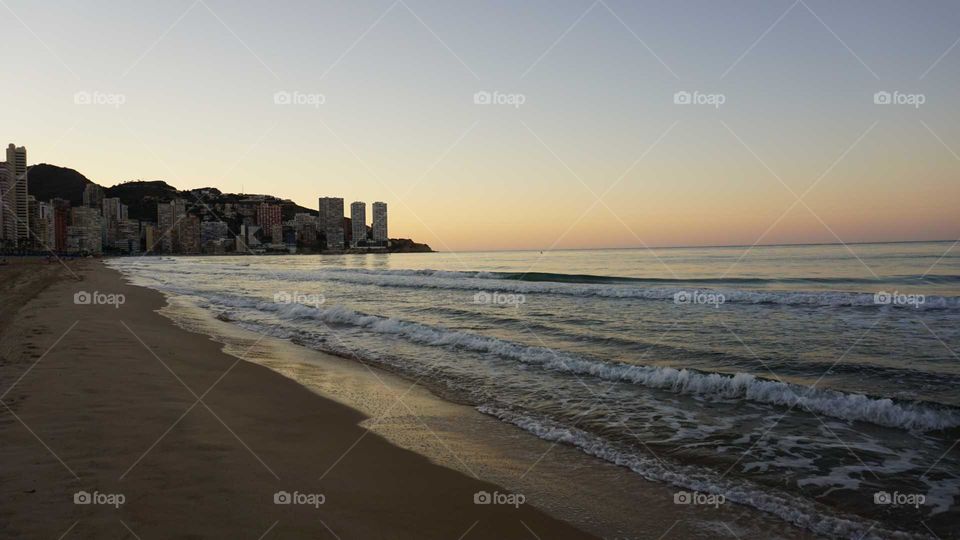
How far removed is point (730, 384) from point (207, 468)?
8884mm

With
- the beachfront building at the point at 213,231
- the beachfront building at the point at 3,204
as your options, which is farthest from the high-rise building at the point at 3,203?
the beachfront building at the point at 213,231

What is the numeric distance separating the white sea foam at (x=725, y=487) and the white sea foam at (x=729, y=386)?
3738 mm

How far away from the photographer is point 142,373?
10016 millimetres

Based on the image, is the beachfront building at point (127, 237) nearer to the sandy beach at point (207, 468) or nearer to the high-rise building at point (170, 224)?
the high-rise building at point (170, 224)

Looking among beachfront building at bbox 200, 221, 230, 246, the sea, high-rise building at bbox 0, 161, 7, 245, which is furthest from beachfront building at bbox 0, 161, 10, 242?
the sea

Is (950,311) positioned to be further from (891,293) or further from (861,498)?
(861,498)

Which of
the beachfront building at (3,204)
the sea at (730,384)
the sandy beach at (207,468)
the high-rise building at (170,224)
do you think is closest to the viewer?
the sandy beach at (207,468)

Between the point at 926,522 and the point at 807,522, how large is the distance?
117cm

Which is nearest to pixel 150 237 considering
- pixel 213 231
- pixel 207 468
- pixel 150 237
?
pixel 150 237

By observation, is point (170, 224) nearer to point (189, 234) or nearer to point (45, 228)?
point (189, 234)

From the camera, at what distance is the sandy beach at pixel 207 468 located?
14.6ft

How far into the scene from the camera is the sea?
229 inches

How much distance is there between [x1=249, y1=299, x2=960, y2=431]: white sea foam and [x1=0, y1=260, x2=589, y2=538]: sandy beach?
18.2 ft

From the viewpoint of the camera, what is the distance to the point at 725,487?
572 cm
